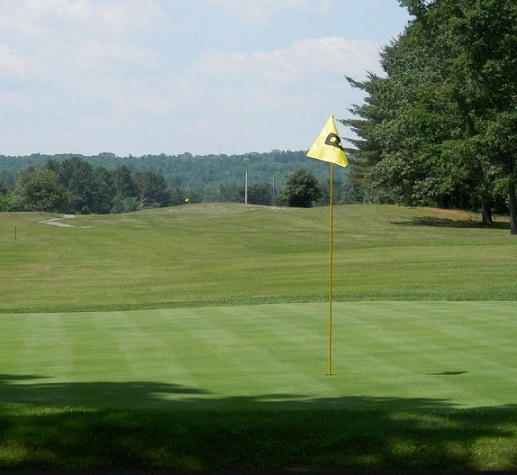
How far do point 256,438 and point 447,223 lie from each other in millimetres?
62931

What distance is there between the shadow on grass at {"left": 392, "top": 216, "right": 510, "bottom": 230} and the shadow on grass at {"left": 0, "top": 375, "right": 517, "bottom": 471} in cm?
5888

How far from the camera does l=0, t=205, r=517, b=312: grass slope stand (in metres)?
28.1

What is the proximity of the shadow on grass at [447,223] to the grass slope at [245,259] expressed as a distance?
0.11m

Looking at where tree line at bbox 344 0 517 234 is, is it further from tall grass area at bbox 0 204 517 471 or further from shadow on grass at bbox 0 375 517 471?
shadow on grass at bbox 0 375 517 471

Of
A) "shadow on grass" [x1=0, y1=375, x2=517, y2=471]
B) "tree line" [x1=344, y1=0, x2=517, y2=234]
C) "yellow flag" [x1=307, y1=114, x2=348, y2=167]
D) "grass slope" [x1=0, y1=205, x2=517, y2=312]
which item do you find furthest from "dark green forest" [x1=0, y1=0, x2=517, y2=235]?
"shadow on grass" [x1=0, y1=375, x2=517, y2=471]

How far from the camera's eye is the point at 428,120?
47.1 metres

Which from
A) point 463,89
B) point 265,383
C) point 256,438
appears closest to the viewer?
point 256,438

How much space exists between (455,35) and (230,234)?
71.6 ft

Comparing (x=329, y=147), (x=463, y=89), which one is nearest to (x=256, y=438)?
(x=329, y=147)

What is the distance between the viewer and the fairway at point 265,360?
9102 millimetres

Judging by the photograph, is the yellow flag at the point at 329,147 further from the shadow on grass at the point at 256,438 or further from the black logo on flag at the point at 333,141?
the shadow on grass at the point at 256,438

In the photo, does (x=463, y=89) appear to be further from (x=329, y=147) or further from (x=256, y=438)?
(x=256, y=438)

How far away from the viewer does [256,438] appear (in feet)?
24.1

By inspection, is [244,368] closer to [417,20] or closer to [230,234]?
[417,20]
